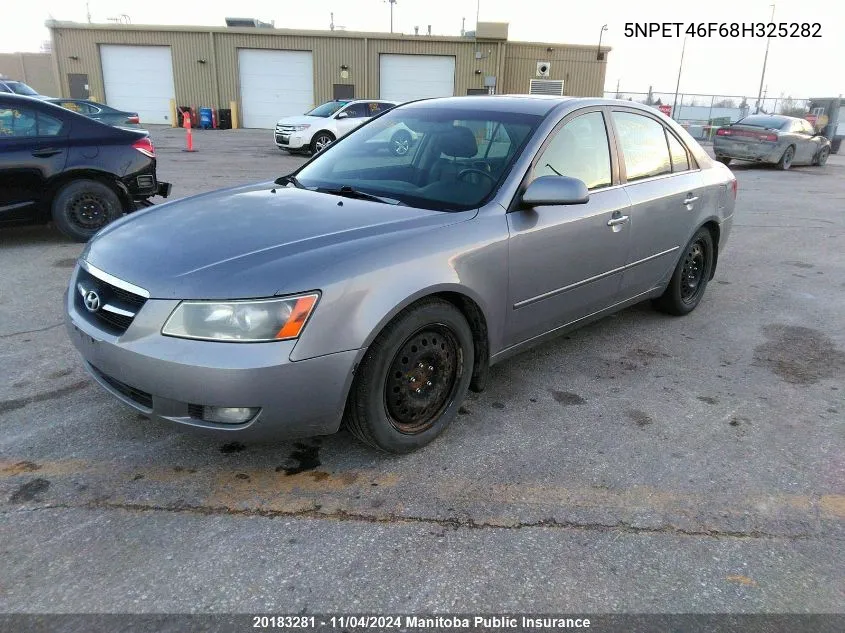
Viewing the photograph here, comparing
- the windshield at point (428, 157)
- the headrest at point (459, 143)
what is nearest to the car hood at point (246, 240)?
the windshield at point (428, 157)

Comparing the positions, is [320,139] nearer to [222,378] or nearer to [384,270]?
[384,270]

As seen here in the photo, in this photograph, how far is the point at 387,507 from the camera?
2.59 meters

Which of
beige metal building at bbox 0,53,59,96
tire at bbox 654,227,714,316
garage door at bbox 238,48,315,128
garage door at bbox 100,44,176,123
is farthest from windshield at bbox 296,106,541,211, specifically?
beige metal building at bbox 0,53,59,96

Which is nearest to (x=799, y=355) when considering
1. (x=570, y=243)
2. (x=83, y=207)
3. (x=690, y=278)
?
(x=690, y=278)

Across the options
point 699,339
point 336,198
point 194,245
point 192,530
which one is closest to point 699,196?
point 699,339

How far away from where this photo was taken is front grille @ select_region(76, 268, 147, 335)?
2531mm

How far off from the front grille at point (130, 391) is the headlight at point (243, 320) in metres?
0.34

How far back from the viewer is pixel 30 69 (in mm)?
45594

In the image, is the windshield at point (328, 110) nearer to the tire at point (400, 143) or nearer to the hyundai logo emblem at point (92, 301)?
the tire at point (400, 143)

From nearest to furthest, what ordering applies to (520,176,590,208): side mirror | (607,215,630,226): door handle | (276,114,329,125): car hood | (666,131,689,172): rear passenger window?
(520,176,590,208): side mirror, (607,215,630,226): door handle, (666,131,689,172): rear passenger window, (276,114,329,125): car hood

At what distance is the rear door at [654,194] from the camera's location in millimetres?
4070

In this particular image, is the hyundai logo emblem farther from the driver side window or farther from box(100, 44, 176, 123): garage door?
box(100, 44, 176, 123): garage door

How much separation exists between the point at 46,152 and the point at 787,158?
18.5 m

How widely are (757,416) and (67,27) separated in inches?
1429
